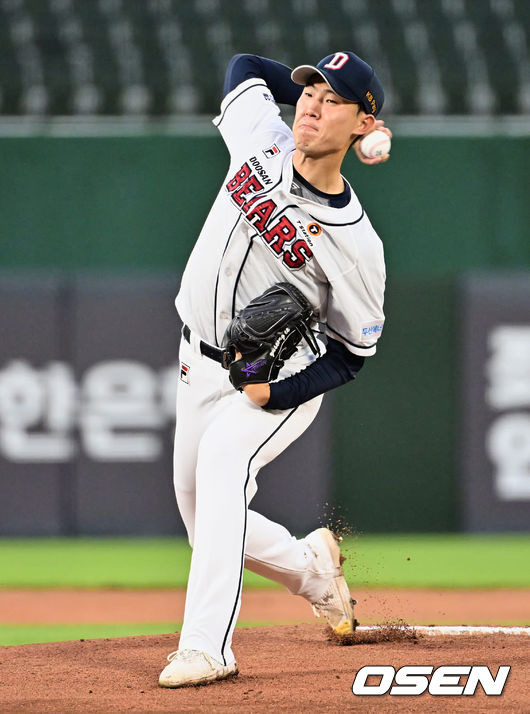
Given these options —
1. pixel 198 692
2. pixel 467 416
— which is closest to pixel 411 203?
pixel 467 416

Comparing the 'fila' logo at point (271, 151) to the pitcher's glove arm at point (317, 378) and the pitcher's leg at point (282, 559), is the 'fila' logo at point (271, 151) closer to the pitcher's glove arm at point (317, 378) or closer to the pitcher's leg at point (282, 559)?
the pitcher's glove arm at point (317, 378)

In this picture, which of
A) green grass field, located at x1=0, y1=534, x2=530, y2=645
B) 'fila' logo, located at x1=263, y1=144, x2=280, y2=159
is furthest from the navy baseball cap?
green grass field, located at x1=0, y1=534, x2=530, y2=645

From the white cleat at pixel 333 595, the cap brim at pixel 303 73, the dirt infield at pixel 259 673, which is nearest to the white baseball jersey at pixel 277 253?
the cap brim at pixel 303 73

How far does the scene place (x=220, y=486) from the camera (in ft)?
10.8

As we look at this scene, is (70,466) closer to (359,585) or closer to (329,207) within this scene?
(359,585)

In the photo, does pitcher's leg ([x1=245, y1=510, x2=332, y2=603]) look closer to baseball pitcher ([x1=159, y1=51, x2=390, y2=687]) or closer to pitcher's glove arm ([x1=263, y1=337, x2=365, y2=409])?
baseball pitcher ([x1=159, y1=51, x2=390, y2=687])

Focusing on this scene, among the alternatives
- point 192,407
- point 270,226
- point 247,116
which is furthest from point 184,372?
point 247,116

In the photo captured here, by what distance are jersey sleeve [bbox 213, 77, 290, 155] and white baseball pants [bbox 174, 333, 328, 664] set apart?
2.00 feet

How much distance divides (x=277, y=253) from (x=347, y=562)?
134 inches

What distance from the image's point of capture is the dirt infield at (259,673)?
10.1 ft

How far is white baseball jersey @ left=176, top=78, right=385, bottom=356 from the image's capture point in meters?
3.33

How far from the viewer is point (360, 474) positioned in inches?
276

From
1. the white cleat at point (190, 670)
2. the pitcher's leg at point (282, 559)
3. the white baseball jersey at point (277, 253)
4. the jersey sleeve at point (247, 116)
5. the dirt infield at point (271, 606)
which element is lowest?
the dirt infield at point (271, 606)

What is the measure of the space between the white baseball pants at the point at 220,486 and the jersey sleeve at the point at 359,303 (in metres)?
0.19
